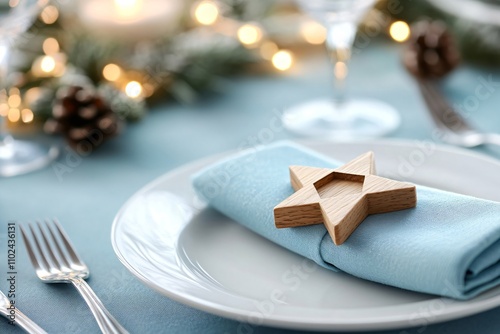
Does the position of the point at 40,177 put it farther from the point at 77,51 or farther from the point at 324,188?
the point at 324,188

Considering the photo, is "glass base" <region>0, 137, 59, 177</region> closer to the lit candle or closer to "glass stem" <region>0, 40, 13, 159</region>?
"glass stem" <region>0, 40, 13, 159</region>

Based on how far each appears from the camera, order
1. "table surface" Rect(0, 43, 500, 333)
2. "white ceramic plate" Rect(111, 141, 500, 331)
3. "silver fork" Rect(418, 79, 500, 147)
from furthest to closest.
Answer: "silver fork" Rect(418, 79, 500, 147)
"table surface" Rect(0, 43, 500, 333)
"white ceramic plate" Rect(111, 141, 500, 331)

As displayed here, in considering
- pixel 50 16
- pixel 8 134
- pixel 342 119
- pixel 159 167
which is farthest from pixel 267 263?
pixel 50 16

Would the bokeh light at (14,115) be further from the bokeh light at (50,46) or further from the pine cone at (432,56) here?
the pine cone at (432,56)

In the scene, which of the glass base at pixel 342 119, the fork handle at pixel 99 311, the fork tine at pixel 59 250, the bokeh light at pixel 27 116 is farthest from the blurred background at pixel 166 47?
the fork handle at pixel 99 311

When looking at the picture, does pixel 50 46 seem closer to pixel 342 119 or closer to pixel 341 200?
pixel 342 119

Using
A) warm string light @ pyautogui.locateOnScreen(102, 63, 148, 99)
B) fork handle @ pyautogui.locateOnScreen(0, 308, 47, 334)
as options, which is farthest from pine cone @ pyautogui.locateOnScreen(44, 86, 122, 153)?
fork handle @ pyautogui.locateOnScreen(0, 308, 47, 334)

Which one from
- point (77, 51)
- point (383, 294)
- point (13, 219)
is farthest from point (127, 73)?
point (383, 294)
